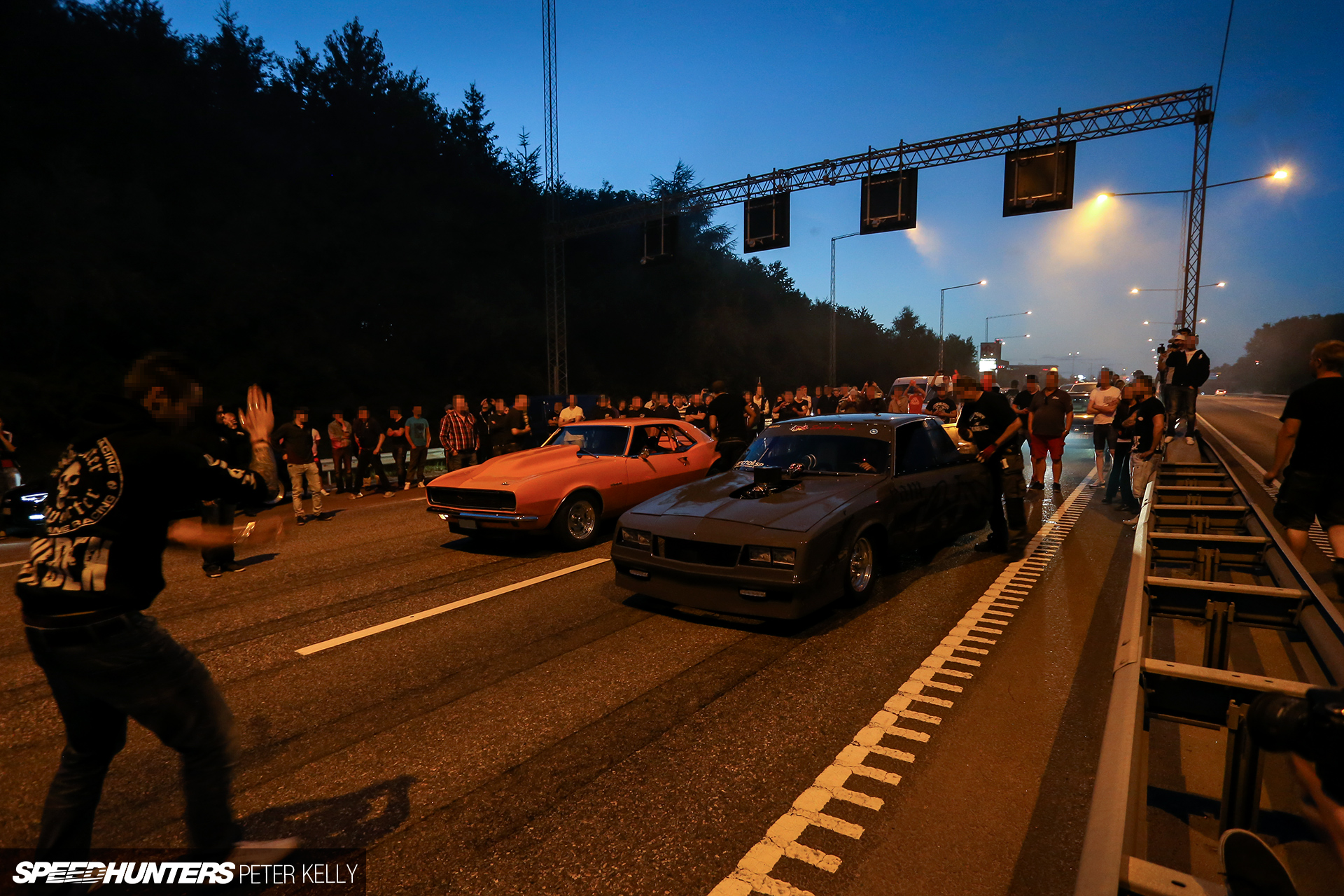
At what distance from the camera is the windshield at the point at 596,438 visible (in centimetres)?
865

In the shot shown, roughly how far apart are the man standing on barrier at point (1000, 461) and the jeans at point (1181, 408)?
7.43 metres

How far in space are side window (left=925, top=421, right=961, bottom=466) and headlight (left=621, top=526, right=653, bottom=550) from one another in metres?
3.19

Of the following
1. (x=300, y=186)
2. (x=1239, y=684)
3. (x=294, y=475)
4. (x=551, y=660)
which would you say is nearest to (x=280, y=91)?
(x=300, y=186)

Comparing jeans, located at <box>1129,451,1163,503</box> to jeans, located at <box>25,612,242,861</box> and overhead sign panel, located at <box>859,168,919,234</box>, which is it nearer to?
jeans, located at <box>25,612,242,861</box>

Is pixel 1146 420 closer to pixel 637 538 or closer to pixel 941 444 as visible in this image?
pixel 941 444

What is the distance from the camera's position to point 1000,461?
293 inches

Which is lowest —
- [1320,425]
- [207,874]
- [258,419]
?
[207,874]

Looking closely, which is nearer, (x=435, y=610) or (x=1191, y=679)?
(x=1191, y=679)

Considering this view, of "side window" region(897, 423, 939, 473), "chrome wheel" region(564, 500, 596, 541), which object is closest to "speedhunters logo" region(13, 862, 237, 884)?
"chrome wheel" region(564, 500, 596, 541)

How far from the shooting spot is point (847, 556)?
521cm

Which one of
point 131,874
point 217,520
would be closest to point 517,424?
point 217,520

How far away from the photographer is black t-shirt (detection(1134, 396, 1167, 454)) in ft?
29.5

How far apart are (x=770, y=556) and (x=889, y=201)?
1629 centimetres

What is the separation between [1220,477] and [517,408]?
10232 millimetres
